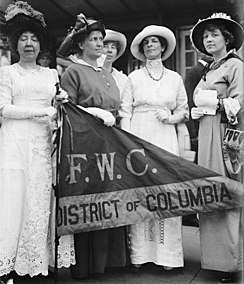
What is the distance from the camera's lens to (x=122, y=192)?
11.1 ft

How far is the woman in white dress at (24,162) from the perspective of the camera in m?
3.25

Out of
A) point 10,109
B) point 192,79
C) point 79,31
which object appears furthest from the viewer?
point 192,79

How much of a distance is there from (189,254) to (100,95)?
5.04ft

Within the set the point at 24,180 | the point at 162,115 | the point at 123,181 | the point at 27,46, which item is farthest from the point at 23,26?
the point at 123,181

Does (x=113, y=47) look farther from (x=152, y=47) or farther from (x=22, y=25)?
(x=22, y=25)

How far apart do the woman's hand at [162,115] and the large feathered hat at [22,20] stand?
38.1 inches

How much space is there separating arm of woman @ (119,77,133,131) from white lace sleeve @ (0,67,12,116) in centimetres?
83

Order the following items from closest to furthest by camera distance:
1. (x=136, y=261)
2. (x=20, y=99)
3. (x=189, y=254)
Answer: (x=20, y=99)
(x=136, y=261)
(x=189, y=254)

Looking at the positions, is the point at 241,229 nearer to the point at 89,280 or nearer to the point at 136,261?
the point at 136,261

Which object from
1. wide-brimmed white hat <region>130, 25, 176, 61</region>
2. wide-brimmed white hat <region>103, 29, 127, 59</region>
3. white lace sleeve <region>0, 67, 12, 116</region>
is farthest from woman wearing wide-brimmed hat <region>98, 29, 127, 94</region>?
white lace sleeve <region>0, 67, 12, 116</region>

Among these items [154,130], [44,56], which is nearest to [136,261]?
[154,130]

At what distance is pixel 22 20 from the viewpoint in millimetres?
3398

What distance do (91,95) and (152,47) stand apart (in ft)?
2.07

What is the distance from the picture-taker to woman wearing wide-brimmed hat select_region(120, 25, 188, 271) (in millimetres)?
3610
